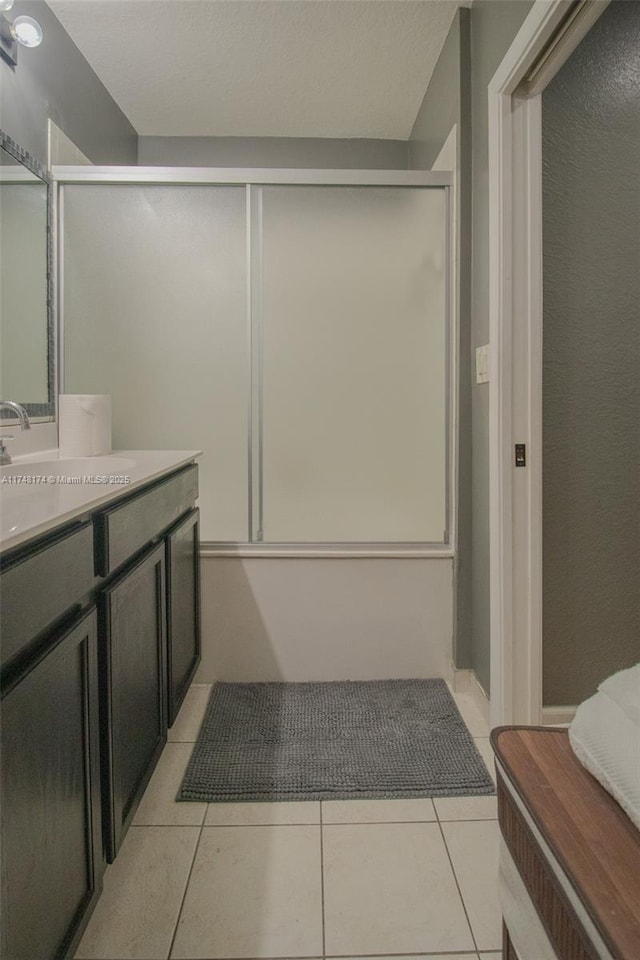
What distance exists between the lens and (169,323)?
7.49 feet

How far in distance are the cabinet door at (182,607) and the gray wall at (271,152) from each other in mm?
2023

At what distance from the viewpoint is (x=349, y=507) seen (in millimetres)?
2371

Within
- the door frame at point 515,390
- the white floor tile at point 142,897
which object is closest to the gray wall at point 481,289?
the door frame at point 515,390

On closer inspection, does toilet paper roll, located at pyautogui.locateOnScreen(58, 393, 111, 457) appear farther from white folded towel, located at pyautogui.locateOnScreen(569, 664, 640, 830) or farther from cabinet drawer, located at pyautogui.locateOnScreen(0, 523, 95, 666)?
white folded towel, located at pyautogui.locateOnScreen(569, 664, 640, 830)

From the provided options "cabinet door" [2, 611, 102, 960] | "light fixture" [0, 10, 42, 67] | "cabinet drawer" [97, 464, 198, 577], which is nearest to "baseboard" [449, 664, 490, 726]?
"cabinet drawer" [97, 464, 198, 577]

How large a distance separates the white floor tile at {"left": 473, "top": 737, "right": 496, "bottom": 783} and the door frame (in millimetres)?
127

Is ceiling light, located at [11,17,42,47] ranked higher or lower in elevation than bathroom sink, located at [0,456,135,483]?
higher

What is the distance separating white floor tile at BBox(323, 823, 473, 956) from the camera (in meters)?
1.13

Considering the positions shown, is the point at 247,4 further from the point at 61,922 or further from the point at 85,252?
the point at 61,922

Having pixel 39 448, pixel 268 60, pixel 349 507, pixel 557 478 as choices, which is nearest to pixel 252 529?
pixel 349 507

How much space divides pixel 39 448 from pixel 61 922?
1.39 meters

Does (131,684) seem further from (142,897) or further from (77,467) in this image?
(77,467)

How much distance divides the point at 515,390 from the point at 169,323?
4.50 ft

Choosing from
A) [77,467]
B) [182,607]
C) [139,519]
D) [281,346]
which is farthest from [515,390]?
[77,467]
